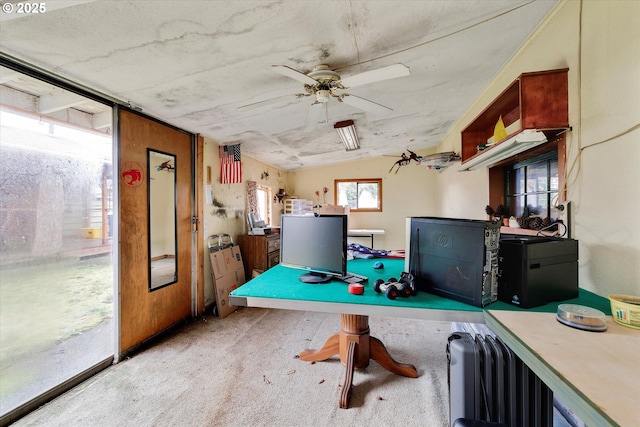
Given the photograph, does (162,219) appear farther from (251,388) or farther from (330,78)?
(330,78)

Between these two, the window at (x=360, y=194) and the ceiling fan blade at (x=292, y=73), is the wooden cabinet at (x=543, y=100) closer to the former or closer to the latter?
the ceiling fan blade at (x=292, y=73)

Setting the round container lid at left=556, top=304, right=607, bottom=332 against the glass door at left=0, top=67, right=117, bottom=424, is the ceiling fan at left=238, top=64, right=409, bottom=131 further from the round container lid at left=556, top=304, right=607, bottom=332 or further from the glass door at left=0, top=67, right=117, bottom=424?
the round container lid at left=556, top=304, right=607, bottom=332

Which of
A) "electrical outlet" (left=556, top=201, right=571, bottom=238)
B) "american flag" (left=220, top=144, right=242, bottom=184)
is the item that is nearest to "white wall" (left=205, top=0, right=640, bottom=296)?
"electrical outlet" (left=556, top=201, right=571, bottom=238)

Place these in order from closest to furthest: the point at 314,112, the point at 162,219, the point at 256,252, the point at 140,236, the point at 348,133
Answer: the point at 314,112, the point at 140,236, the point at 162,219, the point at 348,133, the point at 256,252

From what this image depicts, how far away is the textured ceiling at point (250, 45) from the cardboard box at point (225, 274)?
178cm

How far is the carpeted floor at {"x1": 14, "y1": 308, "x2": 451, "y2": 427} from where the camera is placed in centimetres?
174

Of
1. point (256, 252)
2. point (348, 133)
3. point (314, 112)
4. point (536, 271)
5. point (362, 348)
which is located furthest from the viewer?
point (256, 252)

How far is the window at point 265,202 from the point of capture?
5.27m

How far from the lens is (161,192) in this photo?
9.55ft

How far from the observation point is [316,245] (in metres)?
1.81

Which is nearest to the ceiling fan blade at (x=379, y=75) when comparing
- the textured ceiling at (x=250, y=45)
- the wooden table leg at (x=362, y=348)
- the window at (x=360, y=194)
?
the textured ceiling at (x=250, y=45)

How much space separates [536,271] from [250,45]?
2112 mm

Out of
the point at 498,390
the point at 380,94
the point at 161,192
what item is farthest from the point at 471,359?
the point at 161,192

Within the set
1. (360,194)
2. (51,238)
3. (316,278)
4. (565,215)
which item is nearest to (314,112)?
(316,278)
